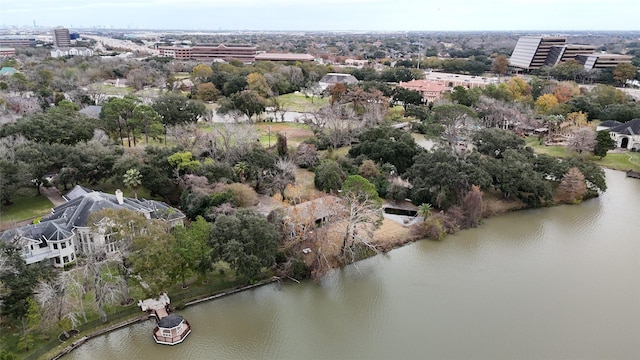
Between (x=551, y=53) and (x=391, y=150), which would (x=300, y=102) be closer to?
(x=391, y=150)

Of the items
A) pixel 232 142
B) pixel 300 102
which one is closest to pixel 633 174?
pixel 232 142

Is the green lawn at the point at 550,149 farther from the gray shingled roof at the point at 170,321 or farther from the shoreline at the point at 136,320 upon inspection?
the gray shingled roof at the point at 170,321

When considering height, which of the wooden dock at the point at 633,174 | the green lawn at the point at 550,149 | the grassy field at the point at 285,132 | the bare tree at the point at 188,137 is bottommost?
the grassy field at the point at 285,132

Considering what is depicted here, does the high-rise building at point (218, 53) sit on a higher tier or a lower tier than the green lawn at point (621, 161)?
higher

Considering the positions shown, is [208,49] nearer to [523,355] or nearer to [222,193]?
[222,193]

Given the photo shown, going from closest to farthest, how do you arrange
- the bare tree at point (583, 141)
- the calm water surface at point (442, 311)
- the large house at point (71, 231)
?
the calm water surface at point (442, 311)
the large house at point (71, 231)
the bare tree at point (583, 141)

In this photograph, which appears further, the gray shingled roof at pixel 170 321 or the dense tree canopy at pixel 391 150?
the dense tree canopy at pixel 391 150

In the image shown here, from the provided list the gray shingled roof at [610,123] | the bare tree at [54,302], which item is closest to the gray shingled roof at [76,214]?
the bare tree at [54,302]
